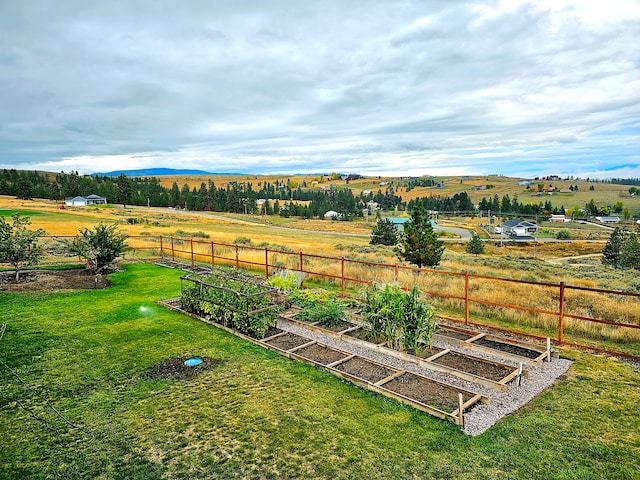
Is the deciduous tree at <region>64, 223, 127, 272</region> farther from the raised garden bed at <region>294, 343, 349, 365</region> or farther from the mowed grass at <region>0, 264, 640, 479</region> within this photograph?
the raised garden bed at <region>294, 343, 349, 365</region>

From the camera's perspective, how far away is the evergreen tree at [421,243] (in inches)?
950

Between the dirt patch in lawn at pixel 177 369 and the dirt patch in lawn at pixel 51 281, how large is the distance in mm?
8408

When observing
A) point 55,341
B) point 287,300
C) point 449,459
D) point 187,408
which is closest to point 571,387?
point 449,459

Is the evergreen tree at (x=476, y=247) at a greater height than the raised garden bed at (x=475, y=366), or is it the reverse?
the raised garden bed at (x=475, y=366)

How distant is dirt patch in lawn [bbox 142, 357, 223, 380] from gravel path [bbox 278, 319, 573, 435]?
252cm

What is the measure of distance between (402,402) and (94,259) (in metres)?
13.0

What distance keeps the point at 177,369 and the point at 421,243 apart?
1919 centimetres

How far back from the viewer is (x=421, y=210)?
25078 millimetres

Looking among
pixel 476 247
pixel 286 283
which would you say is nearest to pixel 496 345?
pixel 286 283

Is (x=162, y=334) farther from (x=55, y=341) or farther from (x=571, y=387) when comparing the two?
(x=571, y=387)

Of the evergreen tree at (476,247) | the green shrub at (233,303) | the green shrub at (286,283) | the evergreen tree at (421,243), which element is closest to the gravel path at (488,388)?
the green shrub at (233,303)

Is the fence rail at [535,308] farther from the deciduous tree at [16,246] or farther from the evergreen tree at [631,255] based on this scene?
the evergreen tree at [631,255]

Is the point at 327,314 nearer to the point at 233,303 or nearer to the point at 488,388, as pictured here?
the point at 233,303

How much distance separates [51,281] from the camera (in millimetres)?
14938
